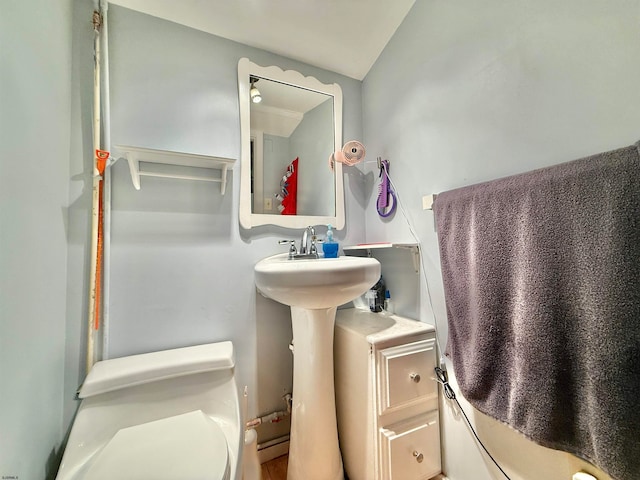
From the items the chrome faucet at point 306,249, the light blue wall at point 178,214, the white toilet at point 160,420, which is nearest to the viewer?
the white toilet at point 160,420

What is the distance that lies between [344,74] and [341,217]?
87 cm

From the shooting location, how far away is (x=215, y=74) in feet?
3.57

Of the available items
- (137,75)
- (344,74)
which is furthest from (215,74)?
(344,74)

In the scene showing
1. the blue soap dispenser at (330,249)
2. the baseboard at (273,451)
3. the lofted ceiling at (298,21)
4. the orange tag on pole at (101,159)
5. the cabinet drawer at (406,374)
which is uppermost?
the lofted ceiling at (298,21)

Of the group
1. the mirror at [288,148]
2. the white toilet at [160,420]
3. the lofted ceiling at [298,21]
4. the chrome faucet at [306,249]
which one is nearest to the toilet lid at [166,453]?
the white toilet at [160,420]

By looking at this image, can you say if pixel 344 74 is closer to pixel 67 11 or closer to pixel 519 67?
pixel 519 67

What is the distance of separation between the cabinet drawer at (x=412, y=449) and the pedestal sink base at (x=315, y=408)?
0.20 meters

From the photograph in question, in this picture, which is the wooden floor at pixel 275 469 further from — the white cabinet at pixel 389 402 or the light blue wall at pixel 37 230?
the light blue wall at pixel 37 230

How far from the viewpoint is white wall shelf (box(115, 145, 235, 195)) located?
841 millimetres

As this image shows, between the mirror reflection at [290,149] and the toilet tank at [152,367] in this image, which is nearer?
the toilet tank at [152,367]

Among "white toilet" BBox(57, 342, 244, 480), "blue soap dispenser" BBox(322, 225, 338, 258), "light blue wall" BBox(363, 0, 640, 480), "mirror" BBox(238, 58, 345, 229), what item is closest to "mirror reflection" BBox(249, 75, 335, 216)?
"mirror" BBox(238, 58, 345, 229)

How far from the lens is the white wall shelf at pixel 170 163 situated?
841 mm

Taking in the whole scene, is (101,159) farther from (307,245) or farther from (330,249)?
(330,249)

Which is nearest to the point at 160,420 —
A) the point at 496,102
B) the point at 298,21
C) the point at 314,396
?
the point at 314,396
